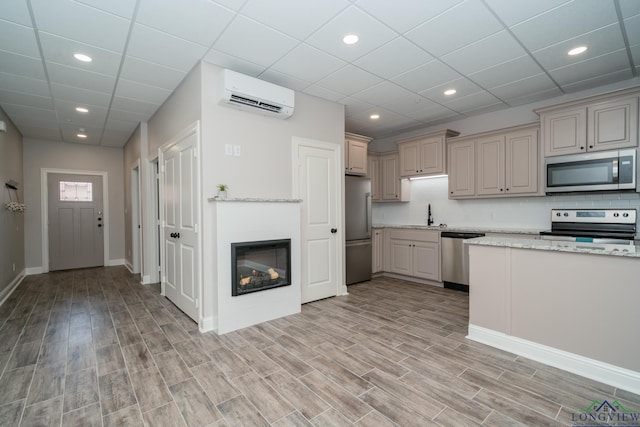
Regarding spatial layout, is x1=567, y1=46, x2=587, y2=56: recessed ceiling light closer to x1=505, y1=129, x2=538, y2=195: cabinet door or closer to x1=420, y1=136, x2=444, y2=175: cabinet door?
x1=505, y1=129, x2=538, y2=195: cabinet door

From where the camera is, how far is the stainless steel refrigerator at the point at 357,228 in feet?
15.6

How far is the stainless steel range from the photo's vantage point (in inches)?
132

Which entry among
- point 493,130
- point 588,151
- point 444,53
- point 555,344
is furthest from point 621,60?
point 555,344

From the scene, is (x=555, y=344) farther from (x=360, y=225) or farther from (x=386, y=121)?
(x=386, y=121)

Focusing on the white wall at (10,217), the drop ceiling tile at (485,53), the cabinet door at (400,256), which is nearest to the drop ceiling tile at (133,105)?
the white wall at (10,217)

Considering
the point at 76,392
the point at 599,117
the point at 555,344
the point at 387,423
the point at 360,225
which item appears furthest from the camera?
the point at 360,225

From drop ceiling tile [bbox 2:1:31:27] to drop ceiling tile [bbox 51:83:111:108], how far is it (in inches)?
54.8

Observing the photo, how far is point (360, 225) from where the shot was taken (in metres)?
4.91

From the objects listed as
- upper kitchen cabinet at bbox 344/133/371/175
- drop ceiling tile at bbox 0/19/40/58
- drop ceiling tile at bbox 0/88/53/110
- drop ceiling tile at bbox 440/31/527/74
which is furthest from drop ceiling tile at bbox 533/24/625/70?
drop ceiling tile at bbox 0/88/53/110

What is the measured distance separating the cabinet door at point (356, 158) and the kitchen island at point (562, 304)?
2.49 metres

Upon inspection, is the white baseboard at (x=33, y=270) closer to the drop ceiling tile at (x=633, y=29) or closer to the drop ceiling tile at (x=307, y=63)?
the drop ceiling tile at (x=307, y=63)

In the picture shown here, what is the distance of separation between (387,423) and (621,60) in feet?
13.5

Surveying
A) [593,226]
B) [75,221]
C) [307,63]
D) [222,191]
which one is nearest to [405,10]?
[307,63]

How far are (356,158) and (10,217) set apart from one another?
5.61 metres
